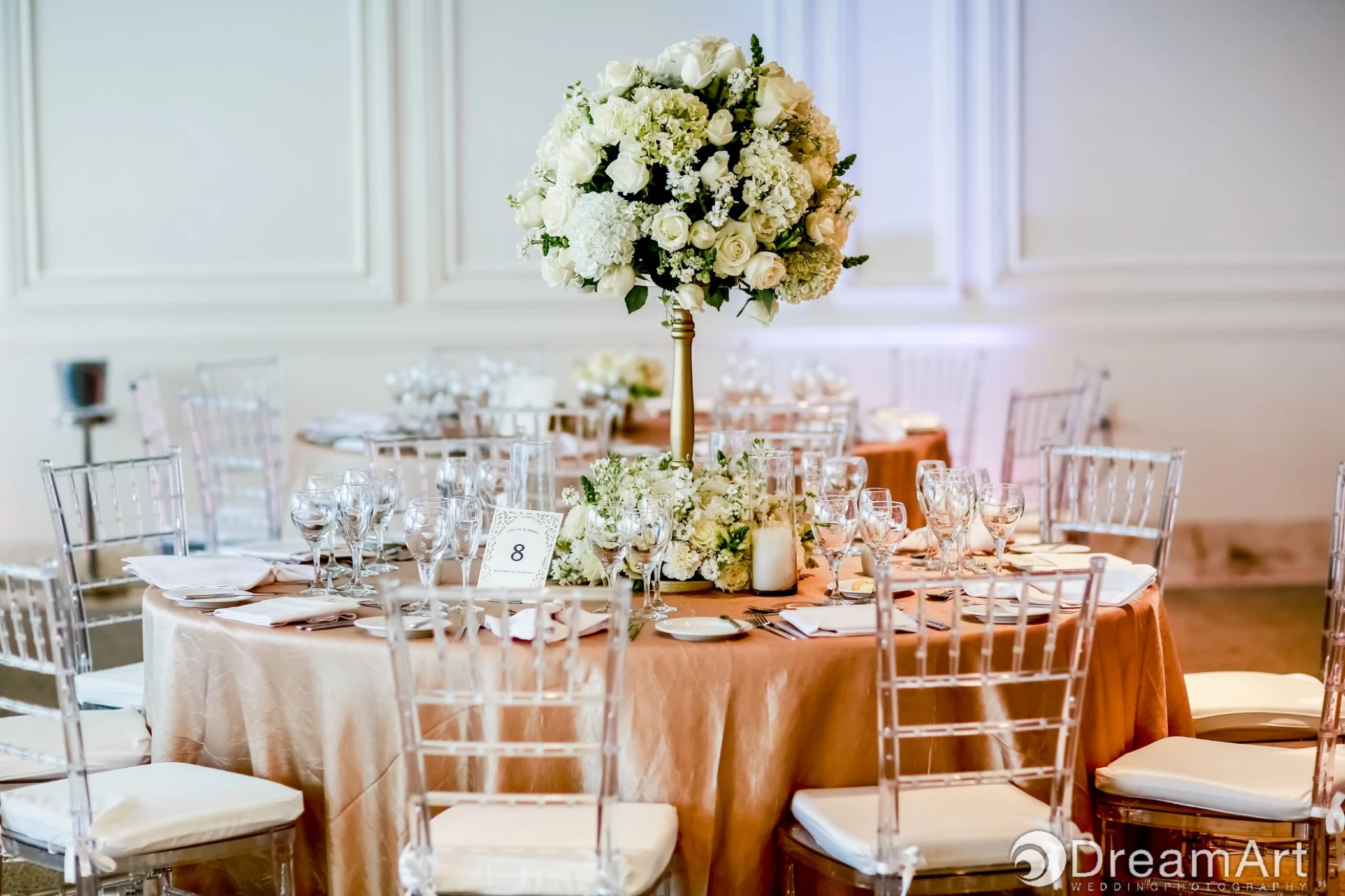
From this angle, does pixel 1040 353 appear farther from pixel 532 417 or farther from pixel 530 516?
pixel 530 516

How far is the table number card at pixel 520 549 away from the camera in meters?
2.52

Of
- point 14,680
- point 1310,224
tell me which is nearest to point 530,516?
point 14,680

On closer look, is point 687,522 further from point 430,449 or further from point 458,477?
point 430,449

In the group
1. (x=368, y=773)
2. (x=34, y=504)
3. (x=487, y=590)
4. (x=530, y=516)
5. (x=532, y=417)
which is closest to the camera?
(x=487, y=590)

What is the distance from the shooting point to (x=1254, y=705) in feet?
9.53

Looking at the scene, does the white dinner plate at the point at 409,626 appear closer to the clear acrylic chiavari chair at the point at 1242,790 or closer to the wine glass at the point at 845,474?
the wine glass at the point at 845,474

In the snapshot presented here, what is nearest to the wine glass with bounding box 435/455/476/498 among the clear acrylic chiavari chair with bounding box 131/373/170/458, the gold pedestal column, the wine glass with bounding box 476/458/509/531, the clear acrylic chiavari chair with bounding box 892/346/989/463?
the wine glass with bounding box 476/458/509/531

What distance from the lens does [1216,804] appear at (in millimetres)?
2354

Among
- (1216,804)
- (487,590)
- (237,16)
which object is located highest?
(237,16)

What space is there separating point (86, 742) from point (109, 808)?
1.54ft

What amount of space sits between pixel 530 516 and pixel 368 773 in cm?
57

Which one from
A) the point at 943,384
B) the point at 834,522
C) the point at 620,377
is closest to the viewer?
the point at 834,522

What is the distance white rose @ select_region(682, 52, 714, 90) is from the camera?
2.56 m

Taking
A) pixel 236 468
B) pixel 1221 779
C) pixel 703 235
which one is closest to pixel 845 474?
pixel 703 235
